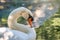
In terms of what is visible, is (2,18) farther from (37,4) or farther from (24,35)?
(24,35)

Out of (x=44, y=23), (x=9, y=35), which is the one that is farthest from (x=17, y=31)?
(x=44, y=23)

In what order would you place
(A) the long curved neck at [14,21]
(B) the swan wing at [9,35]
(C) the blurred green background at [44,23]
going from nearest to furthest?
1. (B) the swan wing at [9,35]
2. (A) the long curved neck at [14,21]
3. (C) the blurred green background at [44,23]

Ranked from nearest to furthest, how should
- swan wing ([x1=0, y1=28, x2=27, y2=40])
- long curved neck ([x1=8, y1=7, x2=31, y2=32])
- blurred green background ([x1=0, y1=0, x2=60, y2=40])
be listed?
1. swan wing ([x1=0, y1=28, x2=27, y2=40])
2. long curved neck ([x1=8, y1=7, x2=31, y2=32])
3. blurred green background ([x1=0, y1=0, x2=60, y2=40])

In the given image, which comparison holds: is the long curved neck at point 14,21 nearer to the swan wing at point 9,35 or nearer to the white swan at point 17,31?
the white swan at point 17,31

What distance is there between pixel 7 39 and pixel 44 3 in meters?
1.17

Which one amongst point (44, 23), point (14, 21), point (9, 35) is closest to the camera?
point (9, 35)

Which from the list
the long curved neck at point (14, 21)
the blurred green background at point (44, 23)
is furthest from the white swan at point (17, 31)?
the blurred green background at point (44, 23)

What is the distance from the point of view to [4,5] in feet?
10.4

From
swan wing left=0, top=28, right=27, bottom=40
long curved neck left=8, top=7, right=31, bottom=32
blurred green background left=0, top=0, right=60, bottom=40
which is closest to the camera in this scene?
swan wing left=0, top=28, right=27, bottom=40

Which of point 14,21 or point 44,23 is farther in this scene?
point 44,23

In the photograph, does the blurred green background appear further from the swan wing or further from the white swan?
the swan wing

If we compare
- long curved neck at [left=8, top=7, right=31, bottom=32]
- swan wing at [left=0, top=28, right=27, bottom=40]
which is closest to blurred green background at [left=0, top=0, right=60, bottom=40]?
long curved neck at [left=8, top=7, right=31, bottom=32]

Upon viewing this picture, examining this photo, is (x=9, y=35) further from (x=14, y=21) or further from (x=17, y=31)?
(x=14, y=21)

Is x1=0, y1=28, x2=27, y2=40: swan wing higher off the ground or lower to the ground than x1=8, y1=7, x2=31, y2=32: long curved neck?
lower
